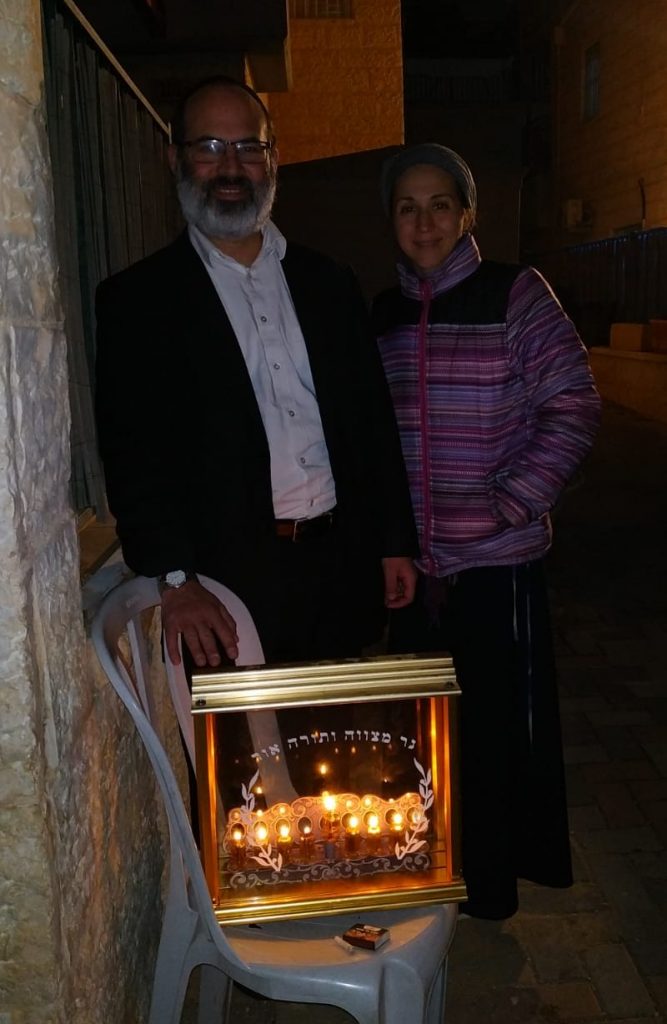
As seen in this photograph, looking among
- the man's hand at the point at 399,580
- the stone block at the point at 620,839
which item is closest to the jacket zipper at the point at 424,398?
the man's hand at the point at 399,580

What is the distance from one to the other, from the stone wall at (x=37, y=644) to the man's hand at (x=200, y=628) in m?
0.17

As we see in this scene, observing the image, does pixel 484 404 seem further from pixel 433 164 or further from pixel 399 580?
pixel 433 164

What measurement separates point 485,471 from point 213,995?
1392 mm

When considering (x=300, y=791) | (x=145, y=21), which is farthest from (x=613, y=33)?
(x=300, y=791)

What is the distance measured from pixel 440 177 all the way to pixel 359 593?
3.47 ft

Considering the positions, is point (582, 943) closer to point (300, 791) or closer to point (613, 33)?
point (300, 791)

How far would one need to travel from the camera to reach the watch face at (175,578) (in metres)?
1.88

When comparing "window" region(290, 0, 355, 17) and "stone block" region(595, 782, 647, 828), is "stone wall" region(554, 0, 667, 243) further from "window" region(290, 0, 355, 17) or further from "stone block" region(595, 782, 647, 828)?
"stone block" region(595, 782, 647, 828)

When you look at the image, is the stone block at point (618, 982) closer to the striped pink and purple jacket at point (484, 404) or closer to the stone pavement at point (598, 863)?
the stone pavement at point (598, 863)

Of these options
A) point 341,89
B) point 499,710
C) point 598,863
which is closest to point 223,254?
point 499,710

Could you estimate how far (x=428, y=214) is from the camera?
7.55ft

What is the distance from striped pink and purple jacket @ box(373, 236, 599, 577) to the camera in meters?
2.23

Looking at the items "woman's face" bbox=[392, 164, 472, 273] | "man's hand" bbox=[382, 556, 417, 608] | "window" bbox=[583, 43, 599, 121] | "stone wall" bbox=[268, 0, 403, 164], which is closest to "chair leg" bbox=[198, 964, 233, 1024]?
"man's hand" bbox=[382, 556, 417, 608]

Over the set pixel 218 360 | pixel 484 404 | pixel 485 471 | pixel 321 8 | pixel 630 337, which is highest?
pixel 321 8
